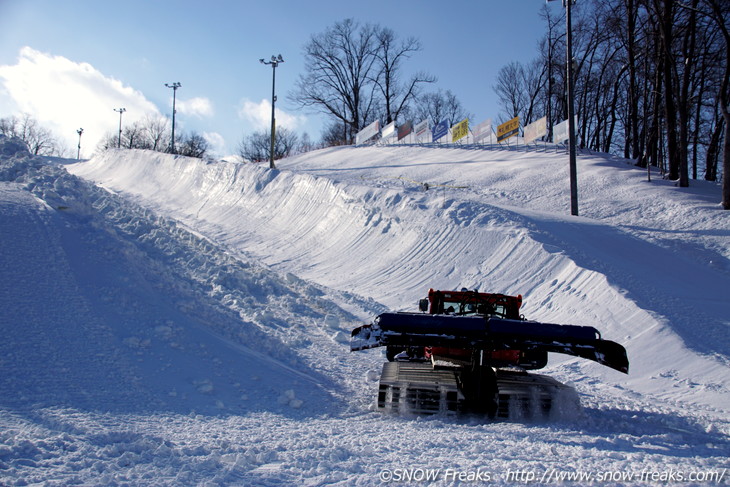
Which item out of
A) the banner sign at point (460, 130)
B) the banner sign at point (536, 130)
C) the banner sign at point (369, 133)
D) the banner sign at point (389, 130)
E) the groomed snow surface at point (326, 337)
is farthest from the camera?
the banner sign at point (369, 133)

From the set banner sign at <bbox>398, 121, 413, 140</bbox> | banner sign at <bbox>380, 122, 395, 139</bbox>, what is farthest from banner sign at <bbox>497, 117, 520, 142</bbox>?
banner sign at <bbox>380, 122, 395, 139</bbox>

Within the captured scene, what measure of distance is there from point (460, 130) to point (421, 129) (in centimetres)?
477

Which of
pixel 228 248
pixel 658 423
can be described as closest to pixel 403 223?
pixel 228 248

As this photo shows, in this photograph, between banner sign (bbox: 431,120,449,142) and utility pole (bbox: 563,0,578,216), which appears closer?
utility pole (bbox: 563,0,578,216)

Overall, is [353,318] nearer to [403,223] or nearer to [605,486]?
[403,223]

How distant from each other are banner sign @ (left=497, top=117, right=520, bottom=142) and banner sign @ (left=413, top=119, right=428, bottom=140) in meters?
6.92

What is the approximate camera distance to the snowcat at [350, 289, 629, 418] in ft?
20.4

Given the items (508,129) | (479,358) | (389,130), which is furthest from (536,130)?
(479,358)

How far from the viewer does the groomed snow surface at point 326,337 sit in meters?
4.40

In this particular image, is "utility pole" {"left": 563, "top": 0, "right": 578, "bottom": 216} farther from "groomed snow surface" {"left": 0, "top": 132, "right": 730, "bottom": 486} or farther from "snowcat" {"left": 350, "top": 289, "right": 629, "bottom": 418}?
"snowcat" {"left": 350, "top": 289, "right": 629, "bottom": 418}

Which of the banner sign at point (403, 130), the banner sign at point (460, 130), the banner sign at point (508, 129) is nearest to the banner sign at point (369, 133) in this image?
the banner sign at point (403, 130)

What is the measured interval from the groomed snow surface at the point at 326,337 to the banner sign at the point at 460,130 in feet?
55.3

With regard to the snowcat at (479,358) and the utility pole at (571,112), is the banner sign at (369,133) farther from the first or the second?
the snowcat at (479,358)

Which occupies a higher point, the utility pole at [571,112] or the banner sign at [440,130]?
the banner sign at [440,130]
